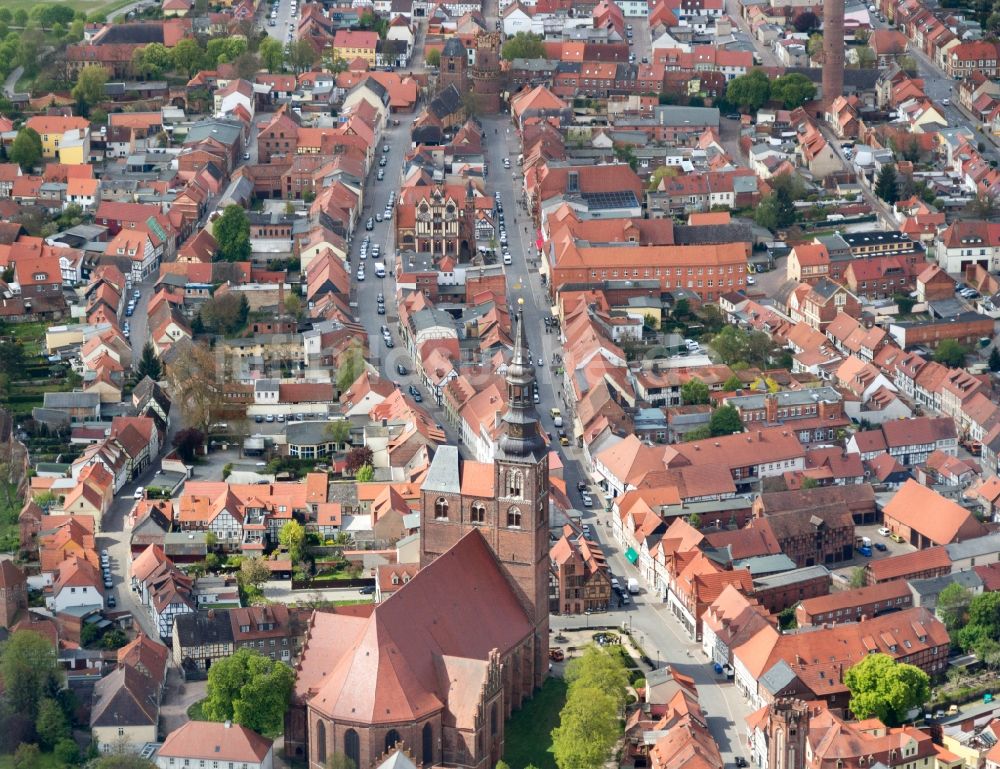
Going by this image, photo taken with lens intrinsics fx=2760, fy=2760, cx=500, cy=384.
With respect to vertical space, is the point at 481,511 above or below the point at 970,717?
above

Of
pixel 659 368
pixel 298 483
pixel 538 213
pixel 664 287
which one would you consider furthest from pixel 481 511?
pixel 538 213

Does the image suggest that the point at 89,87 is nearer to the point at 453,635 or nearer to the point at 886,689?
the point at 453,635

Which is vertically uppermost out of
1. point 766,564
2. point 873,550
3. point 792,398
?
point 792,398

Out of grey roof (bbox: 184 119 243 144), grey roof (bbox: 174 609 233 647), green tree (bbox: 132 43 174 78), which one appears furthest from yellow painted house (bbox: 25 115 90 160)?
grey roof (bbox: 174 609 233 647)

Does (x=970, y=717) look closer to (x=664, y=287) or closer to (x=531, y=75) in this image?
(x=664, y=287)

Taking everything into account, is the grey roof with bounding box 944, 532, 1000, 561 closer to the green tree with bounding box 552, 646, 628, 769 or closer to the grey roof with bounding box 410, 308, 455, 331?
the green tree with bounding box 552, 646, 628, 769

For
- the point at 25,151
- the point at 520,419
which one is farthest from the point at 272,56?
the point at 520,419

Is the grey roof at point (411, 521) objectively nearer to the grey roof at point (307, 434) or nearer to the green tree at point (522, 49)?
the grey roof at point (307, 434)
